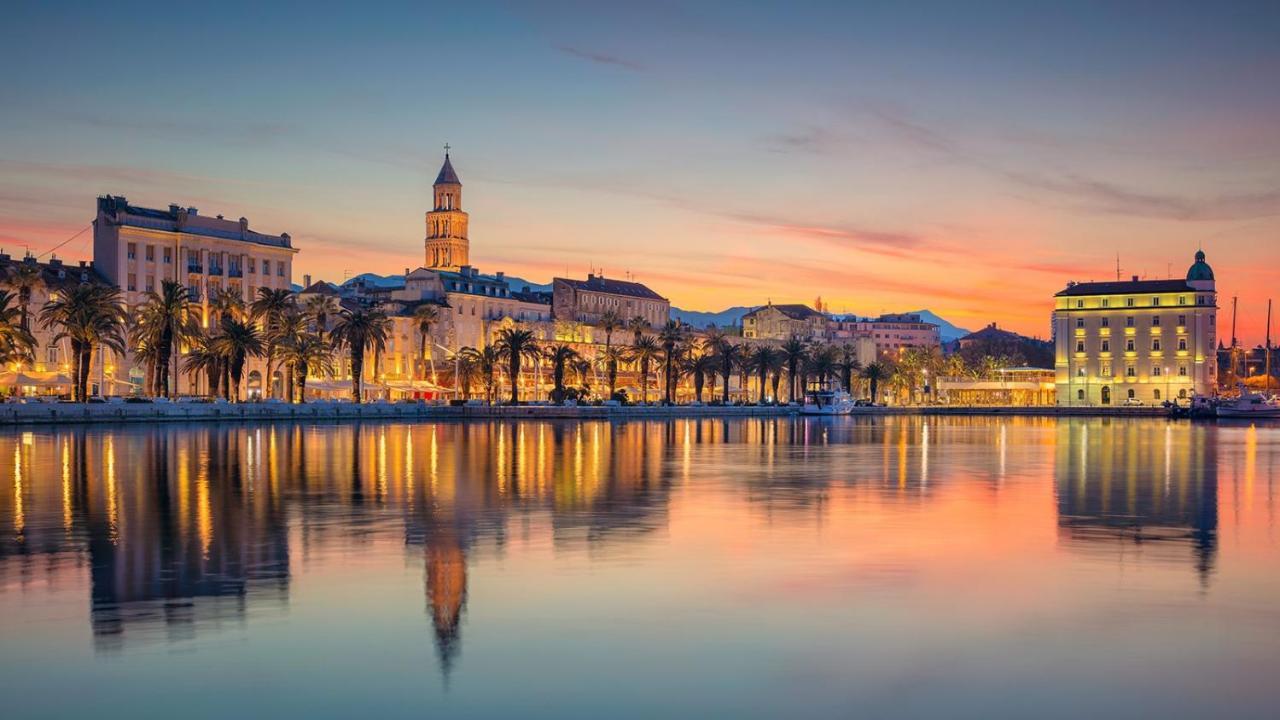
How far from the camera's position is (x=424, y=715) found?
12.3 meters

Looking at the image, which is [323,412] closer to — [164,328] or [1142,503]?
[164,328]

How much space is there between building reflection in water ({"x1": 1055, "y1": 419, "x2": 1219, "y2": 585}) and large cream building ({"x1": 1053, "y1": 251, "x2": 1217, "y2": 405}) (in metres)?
134

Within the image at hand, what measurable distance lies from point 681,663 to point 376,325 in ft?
347

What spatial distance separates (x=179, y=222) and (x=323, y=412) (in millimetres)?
32006

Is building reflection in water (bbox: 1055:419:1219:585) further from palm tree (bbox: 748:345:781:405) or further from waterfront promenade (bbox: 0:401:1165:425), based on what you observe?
palm tree (bbox: 748:345:781:405)

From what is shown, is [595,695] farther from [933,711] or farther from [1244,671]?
[1244,671]

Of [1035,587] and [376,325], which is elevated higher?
[376,325]

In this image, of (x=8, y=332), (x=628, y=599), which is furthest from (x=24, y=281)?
(x=628, y=599)

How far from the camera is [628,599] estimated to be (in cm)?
1827

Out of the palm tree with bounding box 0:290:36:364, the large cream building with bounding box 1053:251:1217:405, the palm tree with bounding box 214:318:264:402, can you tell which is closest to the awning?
the palm tree with bounding box 0:290:36:364

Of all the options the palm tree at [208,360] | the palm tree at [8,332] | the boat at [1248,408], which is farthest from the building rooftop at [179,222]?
the boat at [1248,408]

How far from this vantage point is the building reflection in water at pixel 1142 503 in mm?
25031

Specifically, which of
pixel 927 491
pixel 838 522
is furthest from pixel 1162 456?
pixel 838 522

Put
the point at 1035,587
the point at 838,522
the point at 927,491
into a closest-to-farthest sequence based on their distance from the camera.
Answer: the point at 1035,587 → the point at 838,522 → the point at 927,491
